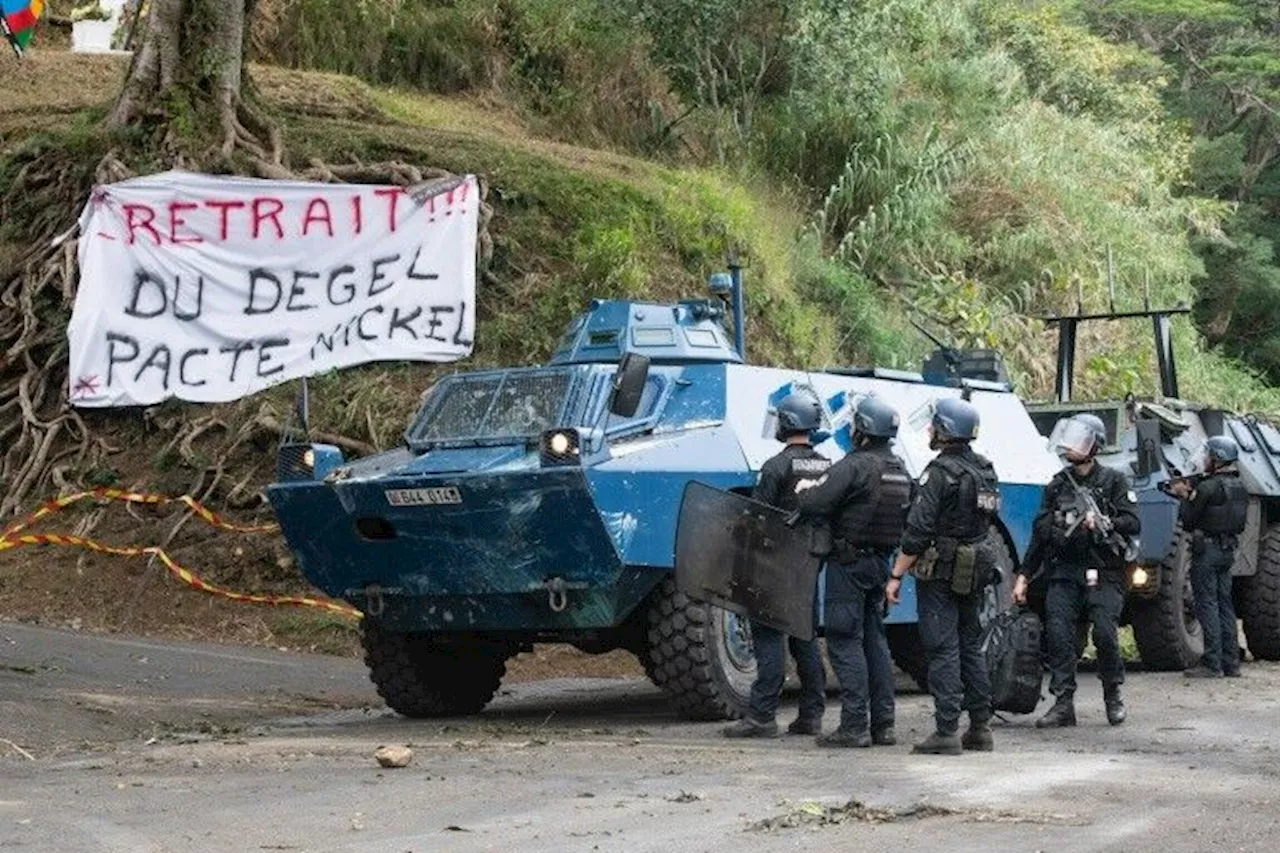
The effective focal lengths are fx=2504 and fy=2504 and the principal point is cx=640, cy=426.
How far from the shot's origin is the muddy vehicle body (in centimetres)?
1778

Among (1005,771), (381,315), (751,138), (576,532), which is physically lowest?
(1005,771)

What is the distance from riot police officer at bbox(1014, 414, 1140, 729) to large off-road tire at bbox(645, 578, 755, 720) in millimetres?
1709

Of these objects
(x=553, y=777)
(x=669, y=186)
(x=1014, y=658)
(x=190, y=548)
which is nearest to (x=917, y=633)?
(x=1014, y=658)

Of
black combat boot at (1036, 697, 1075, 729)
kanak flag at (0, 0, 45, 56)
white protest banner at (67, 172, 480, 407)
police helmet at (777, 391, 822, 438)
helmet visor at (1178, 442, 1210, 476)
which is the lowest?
black combat boot at (1036, 697, 1075, 729)

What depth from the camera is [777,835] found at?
28.2ft

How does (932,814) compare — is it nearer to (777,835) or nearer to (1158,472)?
(777,835)

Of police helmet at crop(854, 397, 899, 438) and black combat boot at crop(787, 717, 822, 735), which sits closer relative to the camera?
police helmet at crop(854, 397, 899, 438)

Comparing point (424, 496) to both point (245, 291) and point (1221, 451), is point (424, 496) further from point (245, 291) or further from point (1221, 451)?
point (1221, 451)

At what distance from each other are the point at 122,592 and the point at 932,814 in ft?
33.1

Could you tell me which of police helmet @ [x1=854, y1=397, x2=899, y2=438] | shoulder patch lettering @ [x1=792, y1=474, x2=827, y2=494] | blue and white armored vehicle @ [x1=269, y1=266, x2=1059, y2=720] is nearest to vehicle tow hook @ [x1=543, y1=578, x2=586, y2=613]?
blue and white armored vehicle @ [x1=269, y1=266, x2=1059, y2=720]

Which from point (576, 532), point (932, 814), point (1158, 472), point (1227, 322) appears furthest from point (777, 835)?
point (1227, 322)

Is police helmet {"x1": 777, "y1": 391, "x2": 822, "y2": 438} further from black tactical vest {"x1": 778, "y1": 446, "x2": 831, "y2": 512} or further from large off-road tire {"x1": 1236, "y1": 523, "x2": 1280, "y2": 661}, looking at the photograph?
large off-road tire {"x1": 1236, "y1": 523, "x2": 1280, "y2": 661}

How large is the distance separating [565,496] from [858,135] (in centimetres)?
1580

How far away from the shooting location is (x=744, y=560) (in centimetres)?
1243
